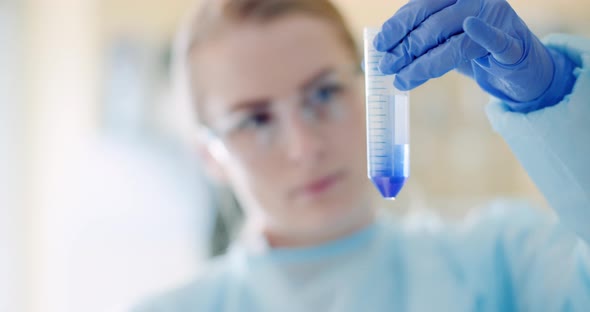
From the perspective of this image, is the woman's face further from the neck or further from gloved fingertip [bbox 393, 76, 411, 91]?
gloved fingertip [bbox 393, 76, 411, 91]

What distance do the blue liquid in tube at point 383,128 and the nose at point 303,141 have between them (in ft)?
0.98

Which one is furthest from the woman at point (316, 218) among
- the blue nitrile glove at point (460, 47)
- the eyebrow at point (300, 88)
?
the blue nitrile glove at point (460, 47)

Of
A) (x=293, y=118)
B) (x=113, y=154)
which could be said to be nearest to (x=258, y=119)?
(x=293, y=118)

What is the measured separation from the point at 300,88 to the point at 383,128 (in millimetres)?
352

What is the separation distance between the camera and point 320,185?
1.06 m

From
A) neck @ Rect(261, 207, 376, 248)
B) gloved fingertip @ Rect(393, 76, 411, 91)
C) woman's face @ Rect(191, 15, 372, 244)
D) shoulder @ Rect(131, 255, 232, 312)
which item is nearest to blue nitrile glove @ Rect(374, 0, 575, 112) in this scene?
gloved fingertip @ Rect(393, 76, 411, 91)

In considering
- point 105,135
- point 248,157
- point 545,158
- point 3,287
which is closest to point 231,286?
point 248,157

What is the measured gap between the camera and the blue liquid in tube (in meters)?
0.72

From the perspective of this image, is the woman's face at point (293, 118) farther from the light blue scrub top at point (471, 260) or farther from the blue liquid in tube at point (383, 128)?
the blue liquid in tube at point (383, 128)

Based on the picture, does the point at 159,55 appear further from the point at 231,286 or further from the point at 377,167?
the point at 377,167

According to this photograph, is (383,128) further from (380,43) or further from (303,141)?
(303,141)

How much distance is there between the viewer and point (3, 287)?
104 inches

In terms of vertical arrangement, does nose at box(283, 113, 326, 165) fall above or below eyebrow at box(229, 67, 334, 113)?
below

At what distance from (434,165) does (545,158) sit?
6.77 feet
